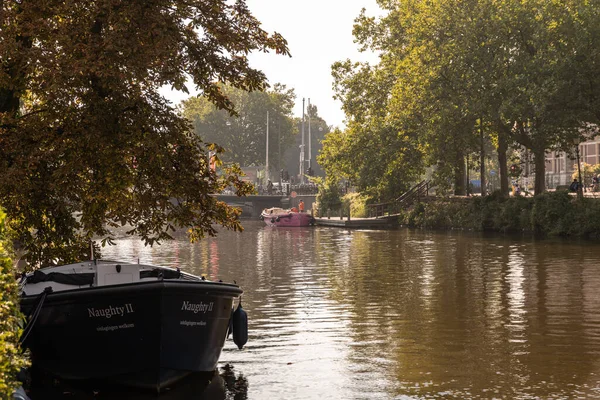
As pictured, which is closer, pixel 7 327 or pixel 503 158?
pixel 7 327

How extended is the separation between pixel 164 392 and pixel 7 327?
6.99 m

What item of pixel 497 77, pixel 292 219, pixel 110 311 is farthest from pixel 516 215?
pixel 110 311

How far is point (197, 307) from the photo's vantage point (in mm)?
13703

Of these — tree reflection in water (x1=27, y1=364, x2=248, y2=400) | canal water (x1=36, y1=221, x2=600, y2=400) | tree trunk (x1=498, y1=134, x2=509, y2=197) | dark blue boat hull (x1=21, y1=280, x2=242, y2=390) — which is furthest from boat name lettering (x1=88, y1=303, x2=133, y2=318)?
tree trunk (x1=498, y1=134, x2=509, y2=197)

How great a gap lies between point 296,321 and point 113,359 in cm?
801

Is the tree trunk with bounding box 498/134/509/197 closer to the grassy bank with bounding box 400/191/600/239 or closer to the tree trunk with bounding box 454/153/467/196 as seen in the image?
the grassy bank with bounding box 400/191/600/239

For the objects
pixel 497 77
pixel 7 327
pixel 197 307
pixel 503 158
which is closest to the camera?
pixel 7 327

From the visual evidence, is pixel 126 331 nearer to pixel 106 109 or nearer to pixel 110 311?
pixel 110 311

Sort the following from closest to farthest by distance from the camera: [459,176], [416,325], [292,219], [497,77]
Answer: [416,325], [497,77], [459,176], [292,219]

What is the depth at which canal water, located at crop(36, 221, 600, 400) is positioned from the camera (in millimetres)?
14102

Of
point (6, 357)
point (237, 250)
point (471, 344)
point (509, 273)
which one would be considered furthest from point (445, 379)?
point (237, 250)

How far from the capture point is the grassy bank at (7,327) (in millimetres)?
6617

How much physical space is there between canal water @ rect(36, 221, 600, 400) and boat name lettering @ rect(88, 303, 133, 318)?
1595 mm

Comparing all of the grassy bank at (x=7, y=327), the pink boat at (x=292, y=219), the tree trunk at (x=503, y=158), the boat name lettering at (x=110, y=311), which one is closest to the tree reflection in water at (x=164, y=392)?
the boat name lettering at (x=110, y=311)
